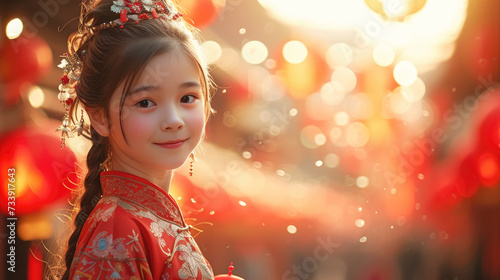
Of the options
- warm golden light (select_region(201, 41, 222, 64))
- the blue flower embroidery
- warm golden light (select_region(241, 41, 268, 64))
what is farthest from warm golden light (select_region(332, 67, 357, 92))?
the blue flower embroidery

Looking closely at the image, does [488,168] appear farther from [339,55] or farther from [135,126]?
[135,126]

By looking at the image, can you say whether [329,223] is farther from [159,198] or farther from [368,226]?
[159,198]

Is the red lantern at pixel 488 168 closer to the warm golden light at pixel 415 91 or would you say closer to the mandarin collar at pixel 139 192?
the warm golden light at pixel 415 91

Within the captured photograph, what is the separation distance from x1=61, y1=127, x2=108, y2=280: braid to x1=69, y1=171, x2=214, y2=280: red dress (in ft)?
0.22

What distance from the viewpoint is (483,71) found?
1974 millimetres

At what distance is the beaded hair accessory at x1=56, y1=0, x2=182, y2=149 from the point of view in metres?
0.92

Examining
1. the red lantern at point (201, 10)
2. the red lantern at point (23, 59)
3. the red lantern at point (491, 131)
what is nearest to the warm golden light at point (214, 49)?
the red lantern at point (201, 10)

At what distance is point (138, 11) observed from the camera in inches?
36.8

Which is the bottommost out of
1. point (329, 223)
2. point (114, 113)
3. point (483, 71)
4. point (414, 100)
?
point (329, 223)

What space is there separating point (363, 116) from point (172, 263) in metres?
1.29

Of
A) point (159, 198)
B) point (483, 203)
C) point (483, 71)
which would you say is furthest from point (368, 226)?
point (159, 198)

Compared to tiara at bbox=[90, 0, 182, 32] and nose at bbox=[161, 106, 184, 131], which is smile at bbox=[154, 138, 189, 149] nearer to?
nose at bbox=[161, 106, 184, 131]

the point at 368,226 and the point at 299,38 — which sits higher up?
the point at 299,38

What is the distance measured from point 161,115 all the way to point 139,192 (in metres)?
0.13
